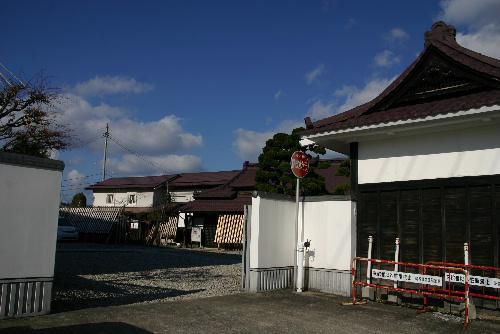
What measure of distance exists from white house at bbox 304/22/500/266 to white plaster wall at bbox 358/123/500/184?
19 millimetres

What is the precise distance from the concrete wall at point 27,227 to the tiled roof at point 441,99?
582cm

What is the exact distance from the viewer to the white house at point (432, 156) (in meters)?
8.41

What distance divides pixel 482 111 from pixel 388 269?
381 cm

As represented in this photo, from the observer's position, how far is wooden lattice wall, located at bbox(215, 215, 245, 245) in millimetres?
27875

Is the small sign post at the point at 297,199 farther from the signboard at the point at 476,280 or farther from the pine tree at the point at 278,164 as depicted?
the pine tree at the point at 278,164

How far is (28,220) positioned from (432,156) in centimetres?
764

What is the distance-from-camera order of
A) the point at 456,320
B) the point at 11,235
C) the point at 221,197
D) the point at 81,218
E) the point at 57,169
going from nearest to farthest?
1. the point at 11,235
2. the point at 57,169
3. the point at 456,320
4. the point at 221,197
5. the point at 81,218

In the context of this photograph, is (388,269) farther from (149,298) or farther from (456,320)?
(149,298)

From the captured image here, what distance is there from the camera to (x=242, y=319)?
7422mm

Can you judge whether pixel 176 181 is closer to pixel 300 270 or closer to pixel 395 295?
pixel 300 270

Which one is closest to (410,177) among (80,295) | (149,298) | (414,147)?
(414,147)

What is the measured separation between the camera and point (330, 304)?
29.7 feet

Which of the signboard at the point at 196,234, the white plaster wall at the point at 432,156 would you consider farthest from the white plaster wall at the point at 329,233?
the signboard at the point at 196,234

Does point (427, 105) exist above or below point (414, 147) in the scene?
above
